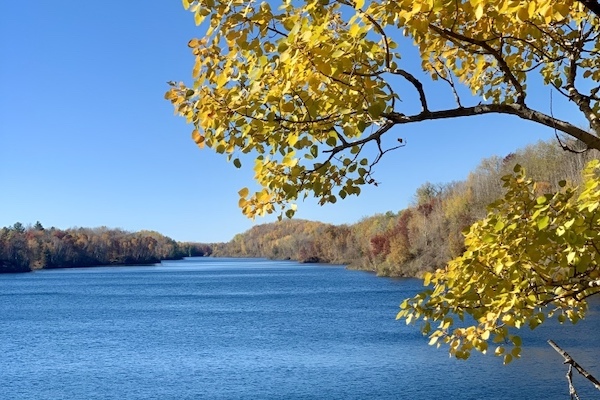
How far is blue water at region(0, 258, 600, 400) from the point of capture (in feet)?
52.9

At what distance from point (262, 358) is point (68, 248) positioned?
334 feet

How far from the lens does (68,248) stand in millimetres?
113812

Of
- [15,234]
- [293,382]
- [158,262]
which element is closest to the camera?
[293,382]

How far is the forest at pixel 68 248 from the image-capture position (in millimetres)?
98775

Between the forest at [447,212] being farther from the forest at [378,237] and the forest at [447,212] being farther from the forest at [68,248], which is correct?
the forest at [68,248]

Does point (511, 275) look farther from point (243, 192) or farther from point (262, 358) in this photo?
point (262, 358)

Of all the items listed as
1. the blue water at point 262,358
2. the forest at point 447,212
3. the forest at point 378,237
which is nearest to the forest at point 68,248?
the forest at point 378,237

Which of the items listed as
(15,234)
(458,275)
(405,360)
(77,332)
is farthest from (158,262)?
(458,275)

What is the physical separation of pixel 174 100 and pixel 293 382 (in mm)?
15194

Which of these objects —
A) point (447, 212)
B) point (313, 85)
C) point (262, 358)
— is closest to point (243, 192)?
point (313, 85)

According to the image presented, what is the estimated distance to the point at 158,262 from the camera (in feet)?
470

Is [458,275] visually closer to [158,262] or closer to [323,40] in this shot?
[323,40]

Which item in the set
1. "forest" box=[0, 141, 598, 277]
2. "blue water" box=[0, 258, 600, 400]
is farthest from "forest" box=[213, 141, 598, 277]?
"blue water" box=[0, 258, 600, 400]

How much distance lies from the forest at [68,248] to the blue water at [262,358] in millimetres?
68461
